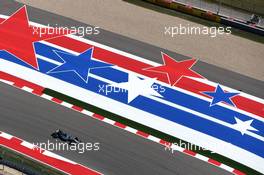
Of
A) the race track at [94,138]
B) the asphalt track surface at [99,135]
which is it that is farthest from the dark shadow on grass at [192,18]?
the race track at [94,138]

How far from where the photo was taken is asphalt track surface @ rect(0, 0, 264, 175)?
96.4 feet

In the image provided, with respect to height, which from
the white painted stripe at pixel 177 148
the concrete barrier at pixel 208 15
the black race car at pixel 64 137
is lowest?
the black race car at pixel 64 137

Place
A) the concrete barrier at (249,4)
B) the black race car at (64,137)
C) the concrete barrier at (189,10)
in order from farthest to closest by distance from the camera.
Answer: the concrete barrier at (249,4), the concrete barrier at (189,10), the black race car at (64,137)

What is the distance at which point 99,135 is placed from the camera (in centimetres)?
3088

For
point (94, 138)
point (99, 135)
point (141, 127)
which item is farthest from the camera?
point (141, 127)

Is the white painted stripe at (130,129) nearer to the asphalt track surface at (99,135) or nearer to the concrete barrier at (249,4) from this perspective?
the asphalt track surface at (99,135)

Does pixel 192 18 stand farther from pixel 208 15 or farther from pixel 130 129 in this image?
pixel 130 129

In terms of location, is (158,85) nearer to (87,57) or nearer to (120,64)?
(120,64)

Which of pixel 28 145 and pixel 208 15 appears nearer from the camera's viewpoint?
pixel 28 145

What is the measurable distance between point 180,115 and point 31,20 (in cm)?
1449

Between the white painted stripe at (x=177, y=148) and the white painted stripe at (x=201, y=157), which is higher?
the white painted stripe at (x=201, y=157)

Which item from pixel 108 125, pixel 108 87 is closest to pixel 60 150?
pixel 108 125

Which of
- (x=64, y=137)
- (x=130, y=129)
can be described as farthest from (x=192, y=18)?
(x=64, y=137)

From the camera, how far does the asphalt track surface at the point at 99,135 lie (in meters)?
29.4
